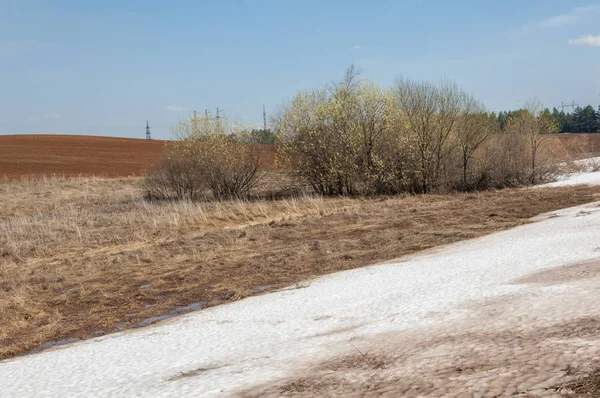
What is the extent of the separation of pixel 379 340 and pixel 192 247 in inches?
444

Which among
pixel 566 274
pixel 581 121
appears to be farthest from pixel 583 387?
pixel 581 121

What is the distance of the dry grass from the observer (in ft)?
41.3

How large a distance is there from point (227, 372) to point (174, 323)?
3796 millimetres

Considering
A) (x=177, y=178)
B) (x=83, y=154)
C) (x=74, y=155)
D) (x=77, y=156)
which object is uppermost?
(x=83, y=154)

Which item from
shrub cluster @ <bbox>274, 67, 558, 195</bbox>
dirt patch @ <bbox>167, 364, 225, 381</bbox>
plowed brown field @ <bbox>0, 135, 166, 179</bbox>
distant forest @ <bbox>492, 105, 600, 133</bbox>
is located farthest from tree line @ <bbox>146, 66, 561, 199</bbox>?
distant forest @ <bbox>492, 105, 600, 133</bbox>

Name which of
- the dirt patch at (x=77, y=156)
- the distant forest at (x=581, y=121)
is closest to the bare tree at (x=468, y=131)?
the dirt patch at (x=77, y=156)

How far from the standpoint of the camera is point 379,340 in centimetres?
763

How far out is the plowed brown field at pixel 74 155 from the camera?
179ft

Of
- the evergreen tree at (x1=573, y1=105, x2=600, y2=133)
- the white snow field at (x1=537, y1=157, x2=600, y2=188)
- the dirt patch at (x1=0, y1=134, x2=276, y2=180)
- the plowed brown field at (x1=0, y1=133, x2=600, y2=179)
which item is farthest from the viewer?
the evergreen tree at (x1=573, y1=105, x2=600, y2=133)

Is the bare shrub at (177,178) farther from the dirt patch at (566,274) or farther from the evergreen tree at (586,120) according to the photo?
the evergreen tree at (586,120)

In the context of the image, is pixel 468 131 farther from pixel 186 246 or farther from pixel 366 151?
pixel 186 246

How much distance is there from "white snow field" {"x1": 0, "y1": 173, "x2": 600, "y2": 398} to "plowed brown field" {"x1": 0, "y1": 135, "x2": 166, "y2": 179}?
40345 mm

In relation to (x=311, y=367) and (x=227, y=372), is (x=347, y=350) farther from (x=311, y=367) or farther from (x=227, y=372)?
(x=227, y=372)

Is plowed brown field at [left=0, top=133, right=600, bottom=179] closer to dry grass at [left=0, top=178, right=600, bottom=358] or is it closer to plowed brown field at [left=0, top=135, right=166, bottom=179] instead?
plowed brown field at [left=0, top=135, right=166, bottom=179]
